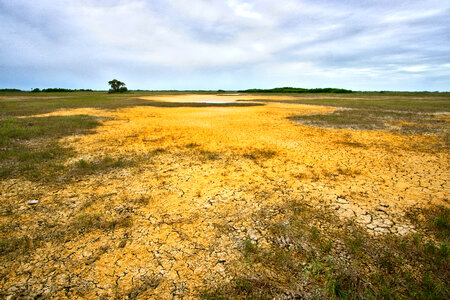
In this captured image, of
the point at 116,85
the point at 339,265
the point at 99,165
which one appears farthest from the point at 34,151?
the point at 116,85

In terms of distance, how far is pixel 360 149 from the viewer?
749cm

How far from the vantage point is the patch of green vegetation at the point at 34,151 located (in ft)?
17.5

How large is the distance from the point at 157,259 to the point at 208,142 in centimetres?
600

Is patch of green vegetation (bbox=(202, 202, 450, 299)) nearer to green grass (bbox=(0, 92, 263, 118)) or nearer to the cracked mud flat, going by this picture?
the cracked mud flat

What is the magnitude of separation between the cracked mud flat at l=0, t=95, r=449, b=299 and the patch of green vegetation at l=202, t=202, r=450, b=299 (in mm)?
219

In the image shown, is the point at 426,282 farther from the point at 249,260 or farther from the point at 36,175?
the point at 36,175

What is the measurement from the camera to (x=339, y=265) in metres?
2.61

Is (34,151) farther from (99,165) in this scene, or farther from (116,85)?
(116,85)

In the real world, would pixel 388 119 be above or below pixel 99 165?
above

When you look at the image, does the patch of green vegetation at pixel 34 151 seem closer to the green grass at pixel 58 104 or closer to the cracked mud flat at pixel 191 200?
the cracked mud flat at pixel 191 200

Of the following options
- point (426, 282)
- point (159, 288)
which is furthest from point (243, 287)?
point (426, 282)

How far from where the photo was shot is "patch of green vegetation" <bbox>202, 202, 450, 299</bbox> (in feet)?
7.52

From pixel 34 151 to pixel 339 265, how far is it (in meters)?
9.04

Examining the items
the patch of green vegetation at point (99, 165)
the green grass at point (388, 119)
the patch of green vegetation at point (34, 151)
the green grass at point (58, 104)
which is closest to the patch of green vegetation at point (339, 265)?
the patch of green vegetation at point (99, 165)
